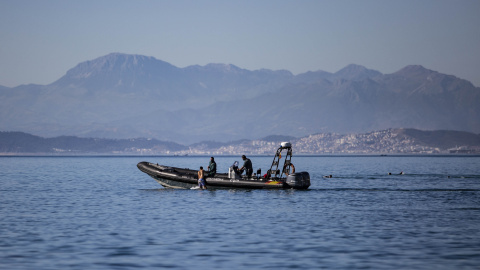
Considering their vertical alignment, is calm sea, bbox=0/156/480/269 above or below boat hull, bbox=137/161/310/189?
below

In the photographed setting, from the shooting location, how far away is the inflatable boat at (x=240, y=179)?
47.0 metres

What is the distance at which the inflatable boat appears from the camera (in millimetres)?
47000

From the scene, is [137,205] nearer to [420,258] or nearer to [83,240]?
[83,240]

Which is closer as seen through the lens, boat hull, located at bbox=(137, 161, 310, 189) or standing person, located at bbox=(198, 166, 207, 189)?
boat hull, located at bbox=(137, 161, 310, 189)

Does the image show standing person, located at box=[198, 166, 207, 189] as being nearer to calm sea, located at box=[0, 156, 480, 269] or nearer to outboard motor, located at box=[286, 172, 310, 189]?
calm sea, located at box=[0, 156, 480, 269]

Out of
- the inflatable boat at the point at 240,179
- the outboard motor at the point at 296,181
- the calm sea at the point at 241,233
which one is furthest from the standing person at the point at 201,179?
the outboard motor at the point at 296,181

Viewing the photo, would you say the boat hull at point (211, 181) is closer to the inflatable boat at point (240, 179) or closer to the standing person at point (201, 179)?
the inflatable boat at point (240, 179)

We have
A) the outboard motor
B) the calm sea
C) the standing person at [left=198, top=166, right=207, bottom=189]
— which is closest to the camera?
the calm sea

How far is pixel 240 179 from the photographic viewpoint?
1879 inches

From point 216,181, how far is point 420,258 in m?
27.5

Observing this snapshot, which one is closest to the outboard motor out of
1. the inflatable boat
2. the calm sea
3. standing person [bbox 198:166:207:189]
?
the inflatable boat

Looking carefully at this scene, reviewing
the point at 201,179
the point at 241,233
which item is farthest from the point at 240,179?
the point at 241,233

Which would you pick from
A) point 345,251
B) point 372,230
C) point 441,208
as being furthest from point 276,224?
point 441,208

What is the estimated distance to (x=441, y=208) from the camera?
125 feet
